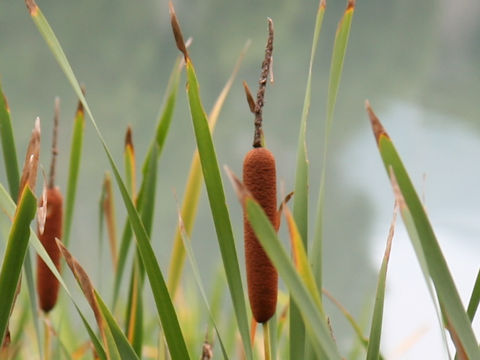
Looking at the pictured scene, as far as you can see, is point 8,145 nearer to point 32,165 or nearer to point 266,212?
point 32,165

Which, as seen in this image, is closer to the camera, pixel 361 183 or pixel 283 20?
pixel 361 183

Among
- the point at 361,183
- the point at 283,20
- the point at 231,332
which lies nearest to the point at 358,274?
the point at 361,183

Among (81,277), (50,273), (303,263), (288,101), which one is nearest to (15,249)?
(81,277)

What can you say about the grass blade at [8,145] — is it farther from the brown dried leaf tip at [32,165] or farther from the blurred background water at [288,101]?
the blurred background water at [288,101]

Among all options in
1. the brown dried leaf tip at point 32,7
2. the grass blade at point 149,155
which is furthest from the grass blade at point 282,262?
the grass blade at point 149,155

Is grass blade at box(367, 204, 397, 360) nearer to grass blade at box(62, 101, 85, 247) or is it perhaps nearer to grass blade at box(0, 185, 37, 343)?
grass blade at box(0, 185, 37, 343)

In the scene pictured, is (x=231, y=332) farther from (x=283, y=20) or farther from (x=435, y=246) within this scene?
(x=283, y=20)
